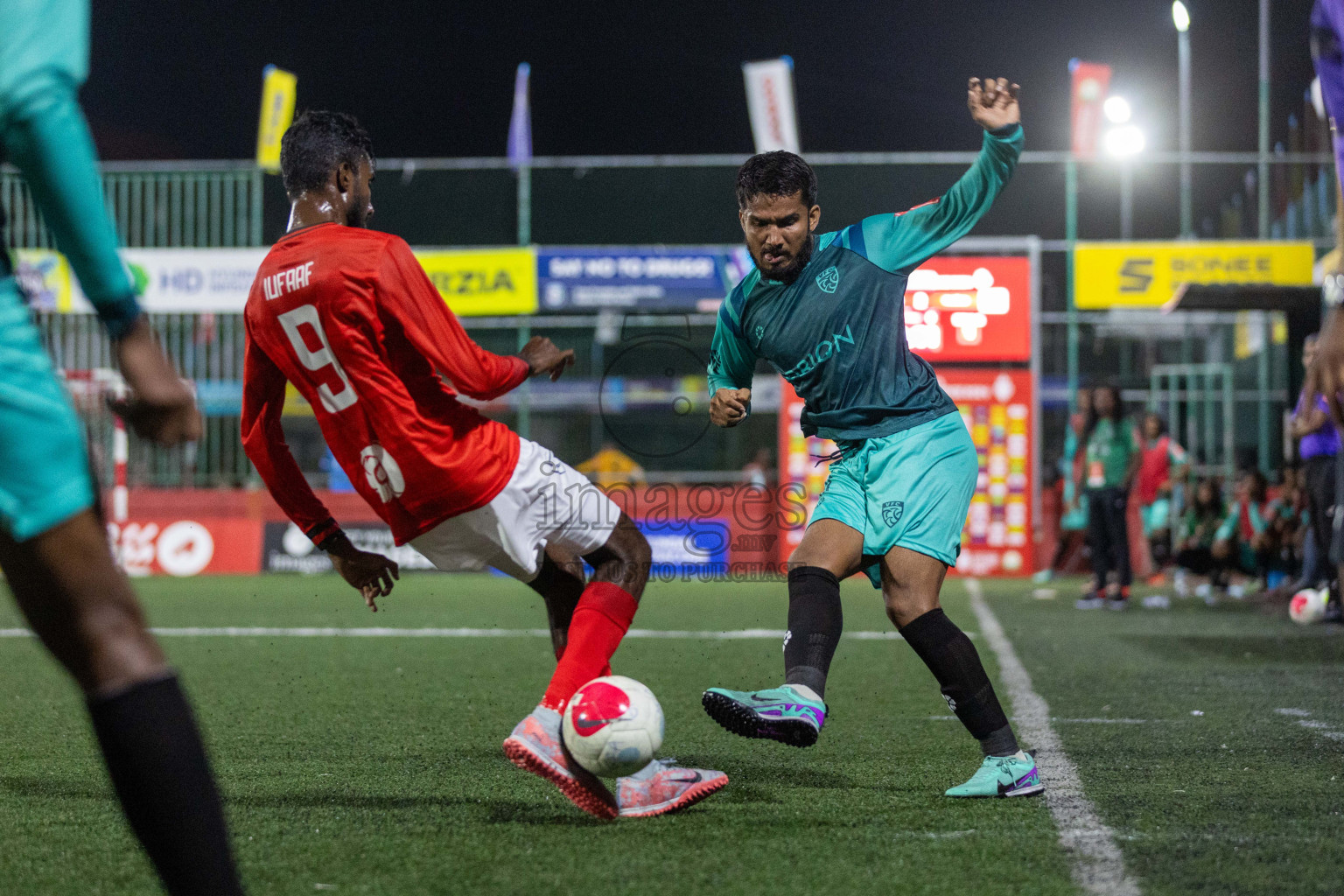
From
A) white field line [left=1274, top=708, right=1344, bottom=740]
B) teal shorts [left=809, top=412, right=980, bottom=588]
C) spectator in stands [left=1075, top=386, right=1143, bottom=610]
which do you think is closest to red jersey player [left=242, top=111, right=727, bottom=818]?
teal shorts [left=809, top=412, right=980, bottom=588]

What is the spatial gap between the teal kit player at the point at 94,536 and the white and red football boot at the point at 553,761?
132 cm

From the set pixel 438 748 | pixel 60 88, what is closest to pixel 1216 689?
pixel 438 748

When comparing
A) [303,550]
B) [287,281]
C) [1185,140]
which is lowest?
[303,550]

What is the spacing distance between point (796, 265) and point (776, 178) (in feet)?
0.95

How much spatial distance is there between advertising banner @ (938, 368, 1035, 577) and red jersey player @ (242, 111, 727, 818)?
13955mm

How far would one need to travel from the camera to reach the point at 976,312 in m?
17.4

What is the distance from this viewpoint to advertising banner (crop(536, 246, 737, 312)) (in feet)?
59.7

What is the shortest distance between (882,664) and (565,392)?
1839 centimetres

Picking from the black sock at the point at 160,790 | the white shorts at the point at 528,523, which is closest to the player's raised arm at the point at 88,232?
the black sock at the point at 160,790

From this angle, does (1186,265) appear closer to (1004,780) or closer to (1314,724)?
(1314,724)

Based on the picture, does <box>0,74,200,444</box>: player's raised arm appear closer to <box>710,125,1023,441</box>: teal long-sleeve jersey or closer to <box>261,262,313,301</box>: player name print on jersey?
<box>261,262,313,301</box>: player name print on jersey

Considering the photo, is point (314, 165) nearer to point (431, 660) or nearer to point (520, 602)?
point (431, 660)

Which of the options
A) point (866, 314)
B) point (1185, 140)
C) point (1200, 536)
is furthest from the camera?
point (1185, 140)

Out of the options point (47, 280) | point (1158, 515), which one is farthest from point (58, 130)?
point (47, 280)
